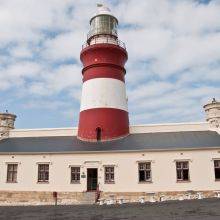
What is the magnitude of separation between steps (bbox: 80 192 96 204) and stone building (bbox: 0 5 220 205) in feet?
0.11

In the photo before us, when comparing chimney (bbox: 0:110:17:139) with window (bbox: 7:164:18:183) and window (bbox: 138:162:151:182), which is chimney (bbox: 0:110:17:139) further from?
window (bbox: 138:162:151:182)

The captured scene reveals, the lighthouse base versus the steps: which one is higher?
the lighthouse base

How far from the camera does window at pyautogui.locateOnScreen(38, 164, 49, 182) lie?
2364 centimetres

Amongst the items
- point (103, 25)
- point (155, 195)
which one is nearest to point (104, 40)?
point (103, 25)

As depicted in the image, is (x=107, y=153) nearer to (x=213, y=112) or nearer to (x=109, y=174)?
(x=109, y=174)

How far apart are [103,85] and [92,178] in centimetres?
732

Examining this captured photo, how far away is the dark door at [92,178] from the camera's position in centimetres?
2309

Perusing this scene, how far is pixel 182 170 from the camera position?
72.1 feet

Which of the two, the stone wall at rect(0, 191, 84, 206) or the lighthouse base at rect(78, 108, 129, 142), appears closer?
the stone wall at rect(0, 191, 84, 206)

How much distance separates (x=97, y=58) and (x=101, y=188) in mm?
10253

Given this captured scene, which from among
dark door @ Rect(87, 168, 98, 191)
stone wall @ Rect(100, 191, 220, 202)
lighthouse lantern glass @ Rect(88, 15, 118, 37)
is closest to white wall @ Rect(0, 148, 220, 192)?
stone wall @ Rect(100, 191, 220, 202)

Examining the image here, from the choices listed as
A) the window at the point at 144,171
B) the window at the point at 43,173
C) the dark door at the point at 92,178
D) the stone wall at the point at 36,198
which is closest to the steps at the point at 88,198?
the stone wall at the point at 36,198

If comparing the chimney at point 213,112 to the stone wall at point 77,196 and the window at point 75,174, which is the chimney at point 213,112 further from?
the window at point 75,174

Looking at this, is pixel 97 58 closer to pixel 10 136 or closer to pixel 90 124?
pixel 90 124
